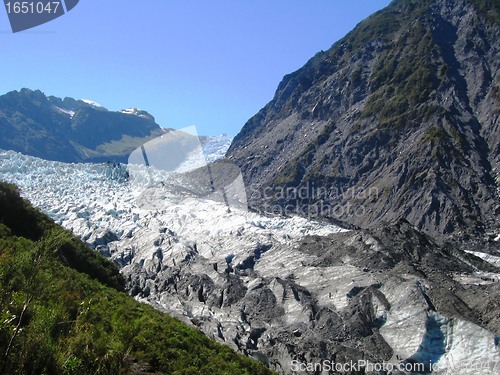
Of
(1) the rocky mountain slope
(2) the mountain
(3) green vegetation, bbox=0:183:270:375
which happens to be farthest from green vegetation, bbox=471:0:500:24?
(3) green vegetation, bbox=0:183:270:375

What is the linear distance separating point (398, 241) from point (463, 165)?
57.3 meters

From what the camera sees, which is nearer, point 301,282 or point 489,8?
point 301,282

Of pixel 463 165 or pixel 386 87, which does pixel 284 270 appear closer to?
pixel 463 165

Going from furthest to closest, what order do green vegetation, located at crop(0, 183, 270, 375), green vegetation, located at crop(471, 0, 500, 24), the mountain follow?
1. green vegetation, located at crop(471, 0, 500, 24)
2. the mountain
3. green vegetation, located at crop(0, 183, 270, 375)

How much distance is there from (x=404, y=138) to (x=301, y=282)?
88.9 metres

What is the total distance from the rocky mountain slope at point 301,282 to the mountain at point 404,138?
25144mm

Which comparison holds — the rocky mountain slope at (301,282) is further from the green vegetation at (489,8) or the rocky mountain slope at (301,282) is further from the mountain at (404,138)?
the green vegetation at (489,8)

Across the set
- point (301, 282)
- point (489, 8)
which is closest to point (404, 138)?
point (489, 8)

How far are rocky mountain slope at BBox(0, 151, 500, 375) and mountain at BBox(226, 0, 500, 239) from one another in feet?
A: 82.5

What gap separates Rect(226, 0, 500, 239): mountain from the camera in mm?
122000

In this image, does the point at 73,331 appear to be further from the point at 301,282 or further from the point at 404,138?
the point at 404,138

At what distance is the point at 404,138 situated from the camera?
14975 centimetres

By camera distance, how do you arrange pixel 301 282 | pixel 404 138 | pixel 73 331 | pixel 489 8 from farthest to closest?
pixel 489 8, pixel 404 138, pixel 301 282, pixel 73 331

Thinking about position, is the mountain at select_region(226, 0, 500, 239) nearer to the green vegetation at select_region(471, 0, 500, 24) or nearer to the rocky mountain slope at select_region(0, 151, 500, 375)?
the green vegetation at select_region(471, 0, 500, 24)
